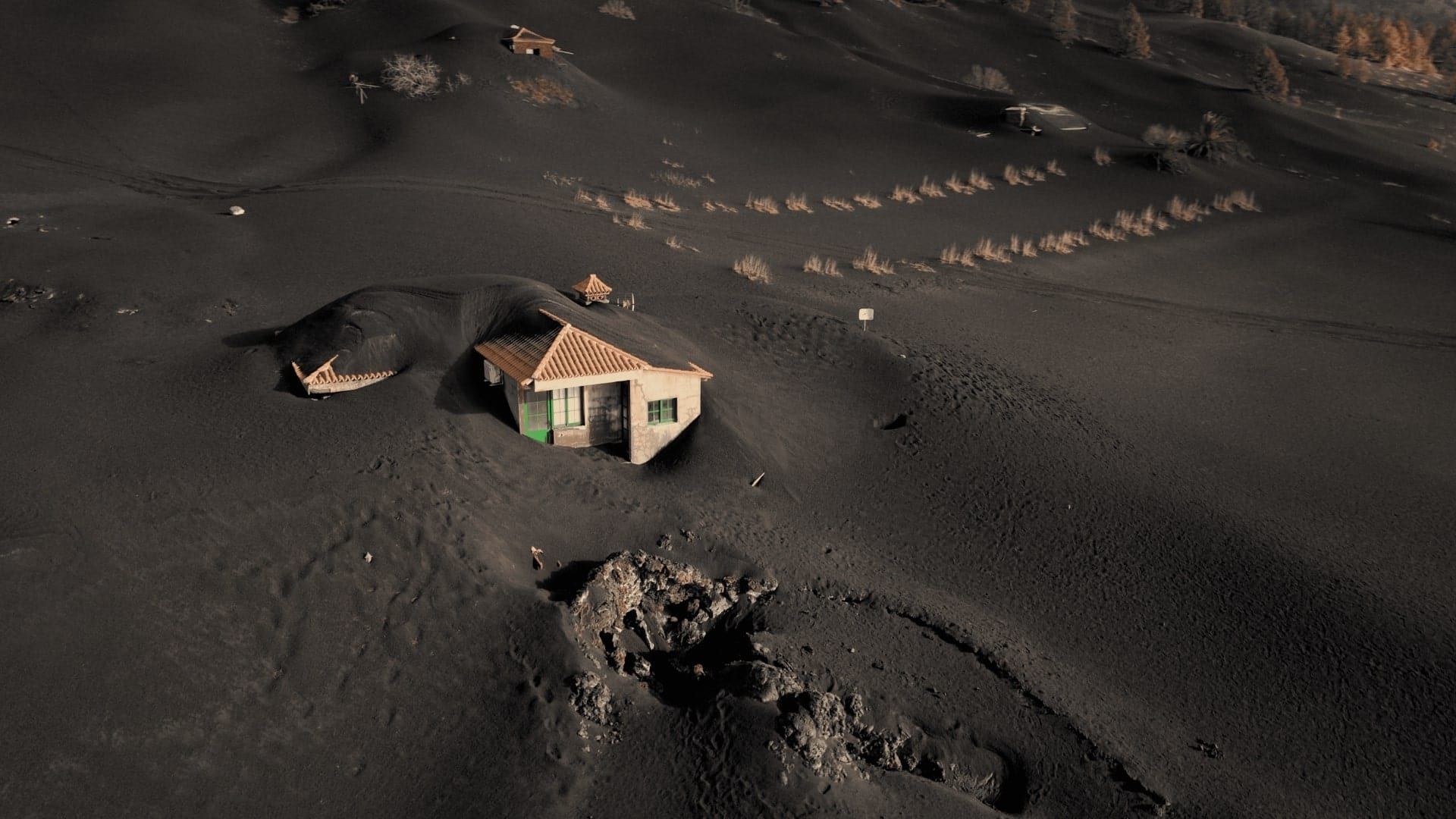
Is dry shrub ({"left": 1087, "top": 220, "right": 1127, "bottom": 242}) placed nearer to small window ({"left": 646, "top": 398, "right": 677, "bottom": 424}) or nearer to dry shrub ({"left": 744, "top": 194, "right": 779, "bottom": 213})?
dry shrub ({"left": 744, "top": 194, "right": 779, "bottom": 213})

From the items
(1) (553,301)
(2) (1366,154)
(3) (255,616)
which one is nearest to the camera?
(3) (255,616)

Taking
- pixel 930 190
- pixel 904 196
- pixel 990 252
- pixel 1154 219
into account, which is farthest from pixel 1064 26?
pixel 990 252

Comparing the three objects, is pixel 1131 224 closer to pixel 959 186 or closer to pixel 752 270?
pixel 959 186

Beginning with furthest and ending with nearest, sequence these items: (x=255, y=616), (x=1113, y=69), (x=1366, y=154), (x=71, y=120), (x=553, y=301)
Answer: (x=1113, y=69)
(x=1366, y=154)
(x=71, y=120)
(x=553, y=301)
(x=255, y=616)

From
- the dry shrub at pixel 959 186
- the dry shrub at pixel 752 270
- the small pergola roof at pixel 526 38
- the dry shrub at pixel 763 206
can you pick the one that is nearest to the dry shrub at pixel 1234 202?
the dry shrub at pixel 959 186

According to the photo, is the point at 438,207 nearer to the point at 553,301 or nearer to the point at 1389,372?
the point at 553,301

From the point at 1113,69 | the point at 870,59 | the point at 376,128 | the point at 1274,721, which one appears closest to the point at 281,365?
the point at 1274,721

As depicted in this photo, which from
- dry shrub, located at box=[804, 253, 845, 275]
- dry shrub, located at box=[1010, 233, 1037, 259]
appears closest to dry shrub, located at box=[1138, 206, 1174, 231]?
dry shrub, located at box=[1010, 233, 1037, 259]
